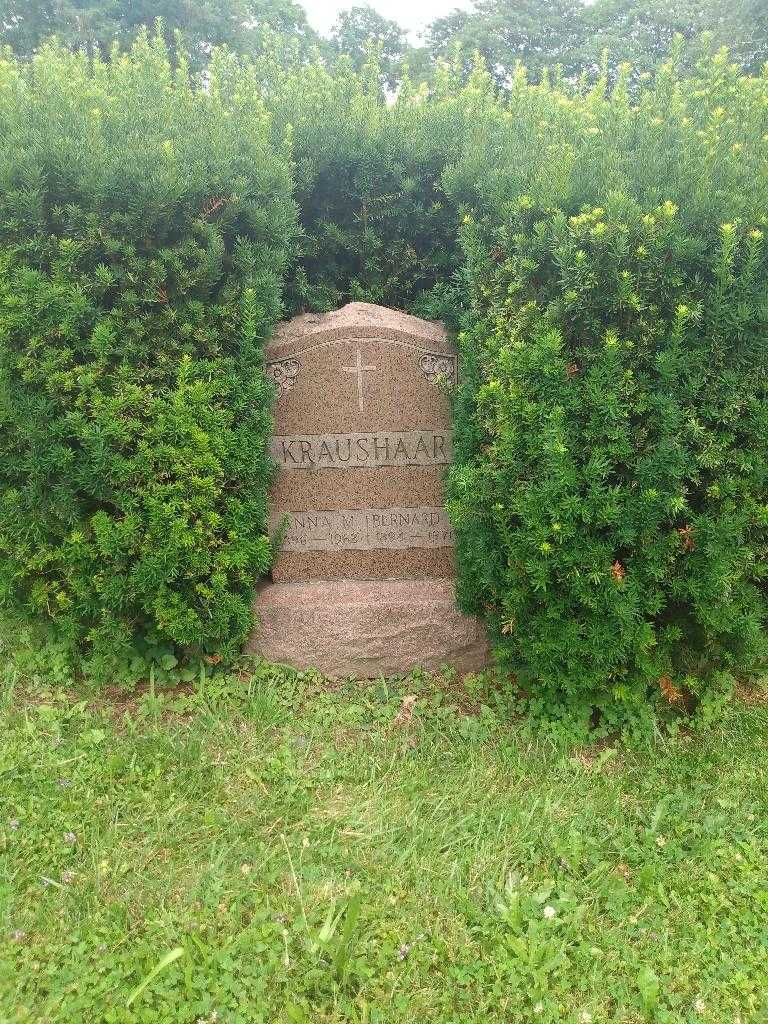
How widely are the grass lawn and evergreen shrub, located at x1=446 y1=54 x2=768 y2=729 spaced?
441 millimetres

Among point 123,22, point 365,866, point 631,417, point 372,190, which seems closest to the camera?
point 365,866

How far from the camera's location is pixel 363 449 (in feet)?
12.6

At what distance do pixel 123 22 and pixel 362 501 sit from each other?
2084 centimetres

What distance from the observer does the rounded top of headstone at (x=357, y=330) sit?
12.2 feet

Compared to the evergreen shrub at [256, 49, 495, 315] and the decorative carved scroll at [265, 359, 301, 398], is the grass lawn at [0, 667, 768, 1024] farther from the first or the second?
the evergreen shrub at [256, 49, 495, 315]

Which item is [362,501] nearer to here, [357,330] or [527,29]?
[357,330]

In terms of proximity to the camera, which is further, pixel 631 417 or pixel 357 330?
pixel 357 330

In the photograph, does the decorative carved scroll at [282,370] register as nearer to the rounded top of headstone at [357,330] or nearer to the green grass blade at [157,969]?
the rounded top of headstone at [357,330]

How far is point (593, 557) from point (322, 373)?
167 centimetres

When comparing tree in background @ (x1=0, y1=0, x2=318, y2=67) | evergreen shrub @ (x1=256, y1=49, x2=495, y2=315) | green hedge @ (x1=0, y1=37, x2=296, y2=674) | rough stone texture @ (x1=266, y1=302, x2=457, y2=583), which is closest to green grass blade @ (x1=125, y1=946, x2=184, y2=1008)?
green hedge @ (x1=0, y1=37, x2=296, y2=674)

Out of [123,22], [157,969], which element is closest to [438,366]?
[157,969]

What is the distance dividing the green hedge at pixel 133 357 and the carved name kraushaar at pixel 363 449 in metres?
0.34

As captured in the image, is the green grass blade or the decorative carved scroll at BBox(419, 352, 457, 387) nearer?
the green grass blade

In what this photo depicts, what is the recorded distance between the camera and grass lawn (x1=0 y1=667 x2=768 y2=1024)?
2180mm
